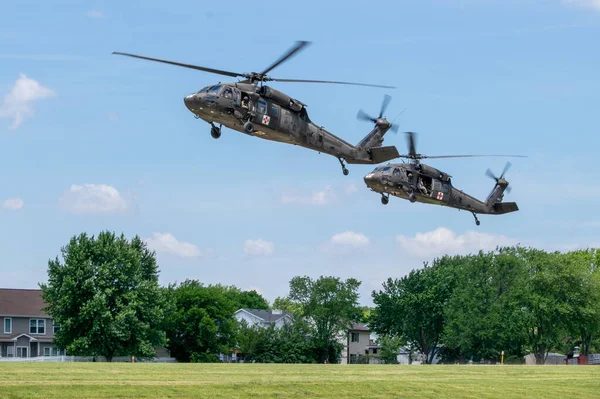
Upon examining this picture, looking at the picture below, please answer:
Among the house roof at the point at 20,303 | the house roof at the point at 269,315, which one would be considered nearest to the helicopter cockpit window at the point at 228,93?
the house roof at the point at 20,303

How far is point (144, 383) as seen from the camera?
38312 mm

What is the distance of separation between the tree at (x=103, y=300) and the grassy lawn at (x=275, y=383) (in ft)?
134

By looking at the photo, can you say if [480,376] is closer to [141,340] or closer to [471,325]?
[141,340]

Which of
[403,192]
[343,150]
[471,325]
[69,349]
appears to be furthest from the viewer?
[471,325]

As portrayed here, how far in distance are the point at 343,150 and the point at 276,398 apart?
69.8 feet

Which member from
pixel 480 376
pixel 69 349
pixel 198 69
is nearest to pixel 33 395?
pixel 198 69

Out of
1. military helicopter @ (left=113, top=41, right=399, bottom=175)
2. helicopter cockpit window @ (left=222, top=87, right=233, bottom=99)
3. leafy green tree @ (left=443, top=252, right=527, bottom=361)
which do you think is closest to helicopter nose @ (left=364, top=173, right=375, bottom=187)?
military helicopter @ (left=113, top=41, right=399, bottom=175)

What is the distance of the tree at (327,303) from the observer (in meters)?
121

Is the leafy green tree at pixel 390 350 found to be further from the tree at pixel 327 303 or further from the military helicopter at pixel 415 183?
the military helicopter at pixel 415 183

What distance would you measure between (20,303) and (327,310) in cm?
3783

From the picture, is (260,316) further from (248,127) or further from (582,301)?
(248,127)

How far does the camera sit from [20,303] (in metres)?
112

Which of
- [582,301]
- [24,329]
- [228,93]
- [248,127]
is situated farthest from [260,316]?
[228,93]

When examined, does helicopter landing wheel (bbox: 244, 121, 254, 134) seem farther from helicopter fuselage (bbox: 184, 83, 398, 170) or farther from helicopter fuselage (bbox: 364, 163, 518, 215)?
helicopter fuselage (bbox: 364, 163, 518, 215)
